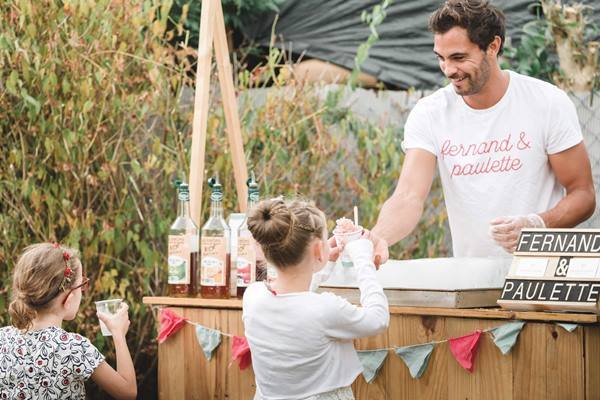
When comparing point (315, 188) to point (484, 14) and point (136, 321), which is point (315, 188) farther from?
point (484, 14)

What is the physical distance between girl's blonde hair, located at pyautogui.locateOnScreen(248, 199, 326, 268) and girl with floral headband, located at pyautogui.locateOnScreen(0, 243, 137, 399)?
2.38 feet

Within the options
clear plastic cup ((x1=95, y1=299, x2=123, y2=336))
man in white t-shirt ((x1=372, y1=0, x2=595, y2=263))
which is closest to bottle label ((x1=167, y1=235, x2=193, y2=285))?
clear plastic cup ((x1=95, y1=299, x2=123, y2=336))

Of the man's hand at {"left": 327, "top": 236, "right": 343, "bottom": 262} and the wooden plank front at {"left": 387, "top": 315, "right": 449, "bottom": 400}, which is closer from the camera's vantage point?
the wooden plank front at {"left": 387, "top": 315, "right": 449, "bottom": 400}

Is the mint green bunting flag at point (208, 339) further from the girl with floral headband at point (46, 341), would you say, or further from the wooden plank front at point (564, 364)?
the wooden plank front at point (564, 364)

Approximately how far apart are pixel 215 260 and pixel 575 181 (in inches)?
44.4

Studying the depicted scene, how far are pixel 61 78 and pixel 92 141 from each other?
317mm

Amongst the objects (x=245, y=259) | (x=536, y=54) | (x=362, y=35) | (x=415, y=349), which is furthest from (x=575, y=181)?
(x=362, y=35)

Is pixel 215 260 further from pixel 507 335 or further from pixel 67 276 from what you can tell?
pixel 507 335

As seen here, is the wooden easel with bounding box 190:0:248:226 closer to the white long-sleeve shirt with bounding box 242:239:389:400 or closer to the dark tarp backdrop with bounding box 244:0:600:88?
the white long-sleeve shirt with bounding box 242:239:389:400

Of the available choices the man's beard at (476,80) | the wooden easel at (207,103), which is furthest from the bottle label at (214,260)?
the man's beard at (476,80)

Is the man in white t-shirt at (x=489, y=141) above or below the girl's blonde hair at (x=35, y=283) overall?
above

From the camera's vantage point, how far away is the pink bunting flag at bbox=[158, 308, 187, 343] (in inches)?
142

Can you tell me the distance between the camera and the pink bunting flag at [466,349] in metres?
2.89

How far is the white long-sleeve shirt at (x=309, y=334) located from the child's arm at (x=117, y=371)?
611mm
